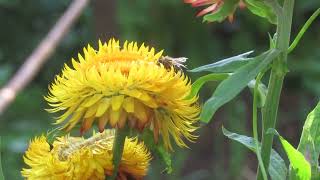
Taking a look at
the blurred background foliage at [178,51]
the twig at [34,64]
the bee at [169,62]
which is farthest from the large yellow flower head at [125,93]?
the blurred background foliage at [178,51]

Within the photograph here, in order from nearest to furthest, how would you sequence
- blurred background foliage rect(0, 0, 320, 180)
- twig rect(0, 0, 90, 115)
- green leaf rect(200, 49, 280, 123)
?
green leaf rect(200, 49, 280, 123), twig rect(0, 0, 90, 115), blurred background foliage rect(0, 0, 320, 180)

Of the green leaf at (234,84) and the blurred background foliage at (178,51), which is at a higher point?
the blurred background foliage at (178,51)

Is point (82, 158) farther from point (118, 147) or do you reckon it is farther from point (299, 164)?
point (299, 164)

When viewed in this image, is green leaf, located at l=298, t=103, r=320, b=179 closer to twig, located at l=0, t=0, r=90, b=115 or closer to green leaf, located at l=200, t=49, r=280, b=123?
green leaf, located at l=200, t=49, r=280, b=123

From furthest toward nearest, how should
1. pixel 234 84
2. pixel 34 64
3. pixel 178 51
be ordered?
pixel 178 51 → pixel 34 64 → pixel 234 84

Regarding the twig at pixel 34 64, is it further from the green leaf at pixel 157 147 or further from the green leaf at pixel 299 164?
the green leaf at pixel 299 164

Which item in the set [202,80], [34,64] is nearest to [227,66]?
[202,80]

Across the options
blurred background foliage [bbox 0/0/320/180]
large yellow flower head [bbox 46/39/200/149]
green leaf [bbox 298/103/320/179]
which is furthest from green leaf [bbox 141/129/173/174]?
blurred background foliage [bbox 0/0/320/180]
